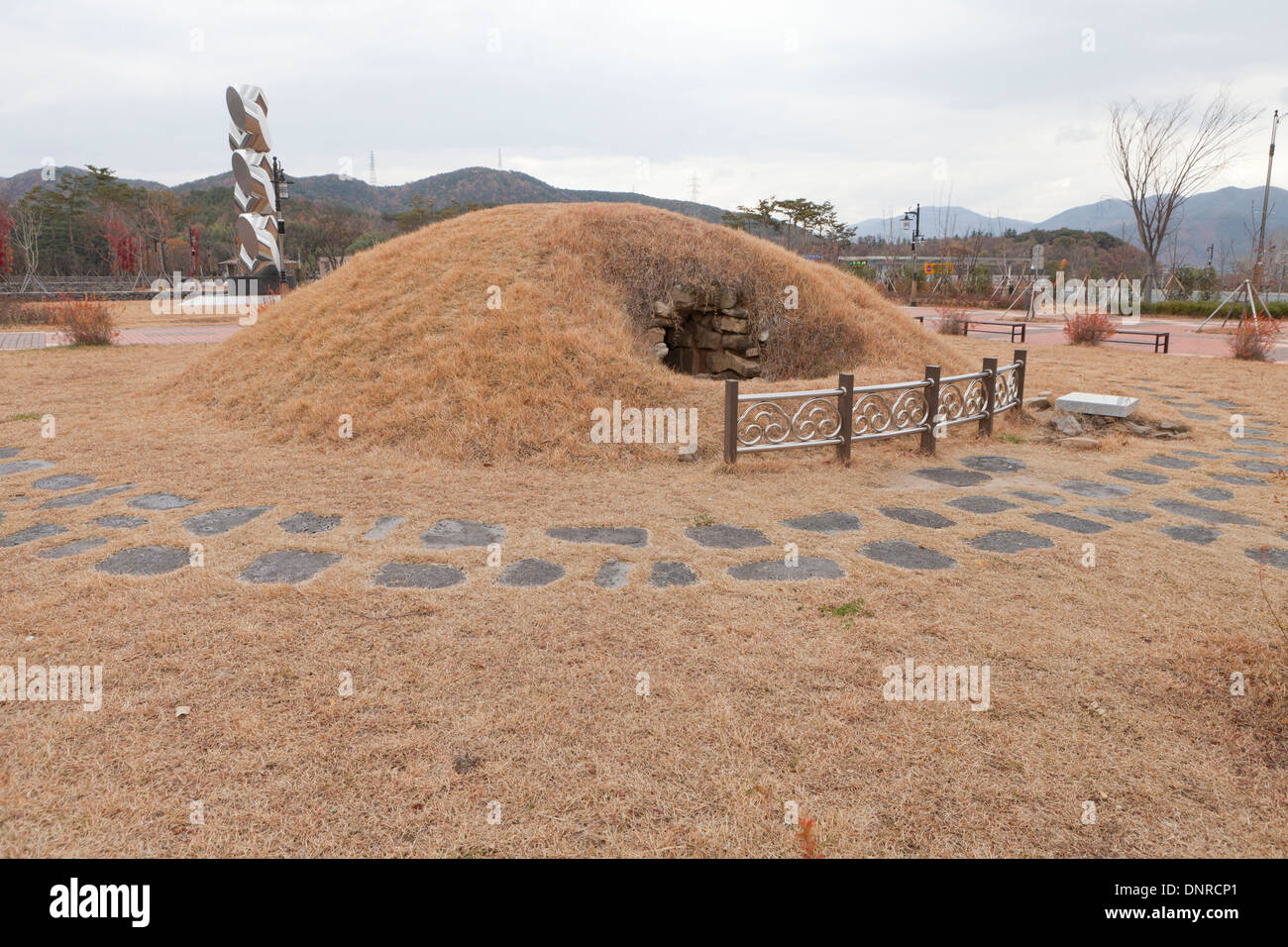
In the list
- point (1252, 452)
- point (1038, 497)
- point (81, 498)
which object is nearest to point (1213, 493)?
point (1038, 497)

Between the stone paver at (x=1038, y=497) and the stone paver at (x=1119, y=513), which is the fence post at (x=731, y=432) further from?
the stone paver at (x=1119, y=513)

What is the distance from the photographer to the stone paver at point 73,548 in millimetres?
4629

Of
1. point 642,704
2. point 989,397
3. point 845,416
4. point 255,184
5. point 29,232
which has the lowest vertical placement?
point 642,704

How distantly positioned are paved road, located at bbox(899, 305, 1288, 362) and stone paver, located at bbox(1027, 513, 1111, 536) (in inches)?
565

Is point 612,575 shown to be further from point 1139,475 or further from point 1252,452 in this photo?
point 1252,452

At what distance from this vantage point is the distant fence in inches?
276

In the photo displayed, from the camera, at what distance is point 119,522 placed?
5.25m

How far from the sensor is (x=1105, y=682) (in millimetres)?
3340

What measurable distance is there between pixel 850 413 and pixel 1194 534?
9.56 feet

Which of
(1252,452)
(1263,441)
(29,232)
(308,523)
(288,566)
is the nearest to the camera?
(288,566)

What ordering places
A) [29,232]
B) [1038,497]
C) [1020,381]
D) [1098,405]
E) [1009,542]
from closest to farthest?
[1009,542]
[1038,497]
[1098,405]
[1020,381]
[29,232]

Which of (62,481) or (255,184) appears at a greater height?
(255,184)

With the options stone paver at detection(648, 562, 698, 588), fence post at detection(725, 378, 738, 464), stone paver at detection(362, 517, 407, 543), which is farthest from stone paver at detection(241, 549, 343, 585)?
fence post at detection(725, 378, 738, 464)

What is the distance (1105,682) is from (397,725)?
3.11m
